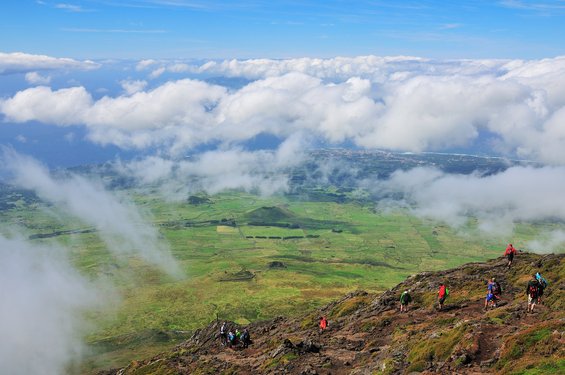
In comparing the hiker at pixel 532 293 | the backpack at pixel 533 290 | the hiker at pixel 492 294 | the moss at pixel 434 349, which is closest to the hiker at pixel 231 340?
the moss at pixel 434 349

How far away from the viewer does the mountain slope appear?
40.6 meters

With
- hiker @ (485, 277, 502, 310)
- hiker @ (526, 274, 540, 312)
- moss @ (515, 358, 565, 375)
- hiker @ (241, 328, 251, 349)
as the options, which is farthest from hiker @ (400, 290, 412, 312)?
moss @ (515, 358, 565, 375)

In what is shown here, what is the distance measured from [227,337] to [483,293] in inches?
1914

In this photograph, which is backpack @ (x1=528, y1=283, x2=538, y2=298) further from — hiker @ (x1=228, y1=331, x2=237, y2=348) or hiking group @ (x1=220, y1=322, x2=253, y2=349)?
hiker @ (x1=228, y1=331, x2=237, y2=348)

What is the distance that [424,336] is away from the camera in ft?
180

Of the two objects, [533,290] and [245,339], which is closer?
[533,290]

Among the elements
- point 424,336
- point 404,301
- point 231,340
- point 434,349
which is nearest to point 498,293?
point 404,301

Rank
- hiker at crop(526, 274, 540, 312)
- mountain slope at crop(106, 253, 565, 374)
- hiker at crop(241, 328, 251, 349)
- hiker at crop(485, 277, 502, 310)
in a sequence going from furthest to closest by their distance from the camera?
hiker at crop(241, 328, 251, 349) → hiker at crop(485, 277, 502, 310) → hiker at crop(526, 274, 540, 312) → mountain slope at crop(106, 253, 565, 374)

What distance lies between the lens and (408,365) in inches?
1829

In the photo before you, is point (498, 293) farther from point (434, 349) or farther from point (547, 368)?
point (547, 368)

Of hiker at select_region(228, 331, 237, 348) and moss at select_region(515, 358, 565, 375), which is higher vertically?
moss at select_region(515, 358, 565, 375)

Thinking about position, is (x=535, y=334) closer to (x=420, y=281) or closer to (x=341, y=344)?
(x=341, y=344)

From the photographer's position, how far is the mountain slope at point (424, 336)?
4059cm

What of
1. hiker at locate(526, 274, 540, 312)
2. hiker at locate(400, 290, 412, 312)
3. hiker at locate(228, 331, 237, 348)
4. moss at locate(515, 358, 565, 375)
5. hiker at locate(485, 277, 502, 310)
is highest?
moss at locate(515, 358, 565, 375)
